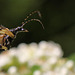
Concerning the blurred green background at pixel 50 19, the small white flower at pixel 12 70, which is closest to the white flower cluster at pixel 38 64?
the small white flower at pixel 12 70

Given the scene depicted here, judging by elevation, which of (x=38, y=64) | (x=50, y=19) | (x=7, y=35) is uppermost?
(x=50, y=19)

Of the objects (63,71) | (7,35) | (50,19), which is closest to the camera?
(7,35)

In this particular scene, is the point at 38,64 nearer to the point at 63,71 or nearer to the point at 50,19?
the point at 63,71

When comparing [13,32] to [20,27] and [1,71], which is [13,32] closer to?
[20,27]

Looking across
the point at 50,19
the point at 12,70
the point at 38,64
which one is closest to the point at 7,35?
the point at 12,70

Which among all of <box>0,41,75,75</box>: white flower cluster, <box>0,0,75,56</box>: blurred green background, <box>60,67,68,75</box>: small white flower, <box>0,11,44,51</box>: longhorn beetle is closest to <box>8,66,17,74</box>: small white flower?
Result: <box>0,41,75,75</box>: white flower cluster

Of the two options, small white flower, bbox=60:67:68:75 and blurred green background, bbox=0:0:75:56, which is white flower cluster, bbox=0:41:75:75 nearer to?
small white flower, bbox=60:67:68:75

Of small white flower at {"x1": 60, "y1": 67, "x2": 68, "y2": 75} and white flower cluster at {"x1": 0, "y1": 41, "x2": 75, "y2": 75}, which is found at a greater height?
white flower cluster at {"x1": 0, "y1": 41, "x2": 75, "y2": 75}

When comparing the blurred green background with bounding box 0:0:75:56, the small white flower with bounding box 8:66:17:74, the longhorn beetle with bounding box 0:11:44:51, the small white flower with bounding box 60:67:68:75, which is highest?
the blurred green background with bounding box 0:0:75:56

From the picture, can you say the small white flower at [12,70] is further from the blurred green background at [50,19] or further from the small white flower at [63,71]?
the blurred green background at [50,19]
